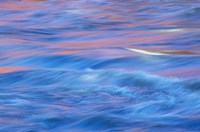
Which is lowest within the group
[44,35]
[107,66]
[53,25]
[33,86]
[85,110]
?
[85,110]

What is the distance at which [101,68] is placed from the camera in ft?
18.0

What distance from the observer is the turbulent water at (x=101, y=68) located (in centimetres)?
406

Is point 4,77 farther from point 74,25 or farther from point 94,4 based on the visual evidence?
A: point 94,4

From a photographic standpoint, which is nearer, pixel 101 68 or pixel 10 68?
pixel 101 68

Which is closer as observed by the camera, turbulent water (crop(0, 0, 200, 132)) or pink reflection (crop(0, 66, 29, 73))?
turbulent water (crop(0, 0, 200, 132))

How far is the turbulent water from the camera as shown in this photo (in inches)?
160

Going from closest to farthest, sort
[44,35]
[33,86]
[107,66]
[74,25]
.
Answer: [33,86] → [107,66] → [44,35] → [74,25]

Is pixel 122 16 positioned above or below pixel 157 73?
above

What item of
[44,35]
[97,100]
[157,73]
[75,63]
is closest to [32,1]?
[44,35]

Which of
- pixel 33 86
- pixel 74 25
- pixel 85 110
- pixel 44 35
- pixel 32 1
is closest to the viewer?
pixel 85 110

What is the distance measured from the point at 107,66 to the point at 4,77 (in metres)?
0.77

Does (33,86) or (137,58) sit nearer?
(33,86)

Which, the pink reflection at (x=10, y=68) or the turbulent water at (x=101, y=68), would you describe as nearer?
the turbulent water at (x=101, y=68)

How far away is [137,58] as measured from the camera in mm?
5727
